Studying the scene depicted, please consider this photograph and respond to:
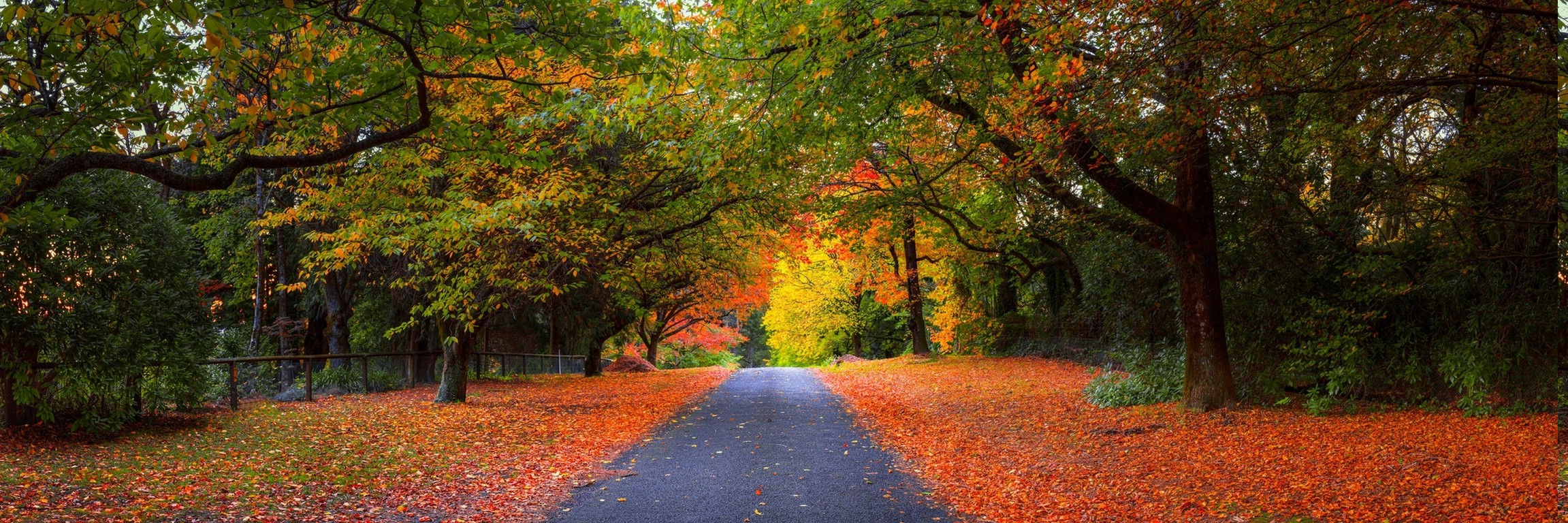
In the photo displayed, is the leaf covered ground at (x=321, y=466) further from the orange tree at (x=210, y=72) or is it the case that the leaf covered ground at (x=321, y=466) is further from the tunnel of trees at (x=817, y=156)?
the orange tree at (x=210, y=72)

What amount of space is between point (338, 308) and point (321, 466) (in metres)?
12.7

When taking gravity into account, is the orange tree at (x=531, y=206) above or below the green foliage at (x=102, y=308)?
above

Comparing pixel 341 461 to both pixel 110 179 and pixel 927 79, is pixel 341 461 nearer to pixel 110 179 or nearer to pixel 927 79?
pixel 110 179

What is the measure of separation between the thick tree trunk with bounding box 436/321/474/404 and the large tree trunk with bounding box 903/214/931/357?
47.0 ft

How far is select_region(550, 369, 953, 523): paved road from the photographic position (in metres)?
6.30

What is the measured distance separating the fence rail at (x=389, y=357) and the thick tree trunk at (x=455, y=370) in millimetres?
2060

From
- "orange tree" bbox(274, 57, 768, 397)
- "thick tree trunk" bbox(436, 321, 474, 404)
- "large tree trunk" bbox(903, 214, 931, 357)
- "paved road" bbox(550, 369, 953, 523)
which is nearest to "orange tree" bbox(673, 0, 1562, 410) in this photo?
"orange tree" bbox(274, 57, 768, 397)

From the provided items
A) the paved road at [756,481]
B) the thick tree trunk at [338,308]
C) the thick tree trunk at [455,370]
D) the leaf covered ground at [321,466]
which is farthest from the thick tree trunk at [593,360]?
the paved road at [756,481]

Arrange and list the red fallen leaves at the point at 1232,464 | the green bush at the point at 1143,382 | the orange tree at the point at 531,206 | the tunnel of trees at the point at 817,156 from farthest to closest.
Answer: the green bush at the point at 1143,382
the orange tree at the point at 531,206
the tunnel of trees at the point at 817,156
the red fallen leaves at the point at 1232,464

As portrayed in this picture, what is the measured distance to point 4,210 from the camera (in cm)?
486

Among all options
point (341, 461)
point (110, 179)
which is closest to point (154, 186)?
point (110, 179)

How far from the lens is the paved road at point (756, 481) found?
630cm

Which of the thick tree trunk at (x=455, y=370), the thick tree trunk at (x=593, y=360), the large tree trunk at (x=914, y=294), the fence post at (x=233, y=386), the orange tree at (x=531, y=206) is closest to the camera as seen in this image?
the orange tree at (x=531, y=206)

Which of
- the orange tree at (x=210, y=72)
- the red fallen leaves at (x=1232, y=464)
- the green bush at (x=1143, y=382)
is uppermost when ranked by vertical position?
the orange tree at (x=210, y=72)
